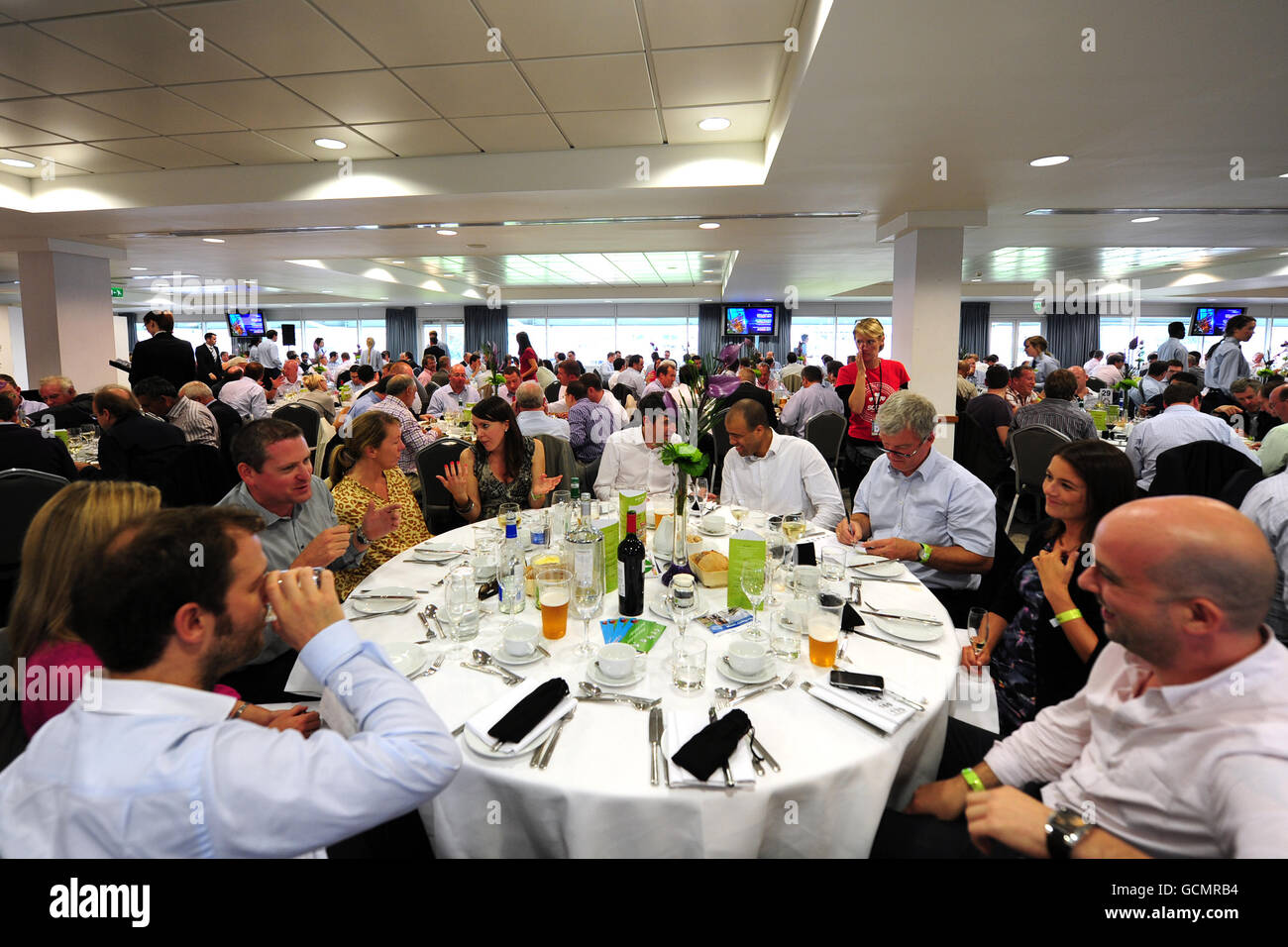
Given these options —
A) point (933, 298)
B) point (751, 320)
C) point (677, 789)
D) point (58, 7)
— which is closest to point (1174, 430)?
point (933, 298)

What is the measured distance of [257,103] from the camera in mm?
3758

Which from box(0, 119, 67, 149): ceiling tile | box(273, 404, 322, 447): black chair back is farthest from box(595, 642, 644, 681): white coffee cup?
box(0, 119, 67, 149): ceiling tile

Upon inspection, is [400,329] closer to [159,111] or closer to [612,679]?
[159,111]

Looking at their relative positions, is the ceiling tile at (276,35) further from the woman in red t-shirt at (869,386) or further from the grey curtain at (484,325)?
the grey curtain at (484,325)

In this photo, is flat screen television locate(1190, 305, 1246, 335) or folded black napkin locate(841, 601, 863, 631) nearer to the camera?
folded black napkin locate(841, 601, 863, 631)

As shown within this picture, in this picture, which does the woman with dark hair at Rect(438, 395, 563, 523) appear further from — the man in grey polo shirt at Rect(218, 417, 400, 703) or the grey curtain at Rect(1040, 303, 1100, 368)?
the grey curtain at Rect(1040, 303, 1100, 368)

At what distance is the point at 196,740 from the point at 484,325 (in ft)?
56.8

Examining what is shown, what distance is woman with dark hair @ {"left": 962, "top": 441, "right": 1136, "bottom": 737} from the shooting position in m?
1.63

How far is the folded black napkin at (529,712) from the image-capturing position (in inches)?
47.9

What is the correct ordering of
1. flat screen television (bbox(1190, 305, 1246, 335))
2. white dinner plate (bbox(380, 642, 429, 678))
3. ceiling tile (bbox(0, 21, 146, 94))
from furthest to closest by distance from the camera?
flat screen television (bbox(1190, 305, 1246, 335)) < ceiling tile (bbox(0, 21, 146, 94)) < white dinner plate (bbox(380, 642, 429, 678))

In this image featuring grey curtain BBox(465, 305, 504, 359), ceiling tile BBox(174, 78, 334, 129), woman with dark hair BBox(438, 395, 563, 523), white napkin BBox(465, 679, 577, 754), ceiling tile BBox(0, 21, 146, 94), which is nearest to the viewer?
white napkin BBox(465, 679, 577, 754)

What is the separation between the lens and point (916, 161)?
4.18 metres

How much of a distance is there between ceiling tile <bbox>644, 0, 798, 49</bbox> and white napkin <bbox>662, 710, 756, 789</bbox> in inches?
115
